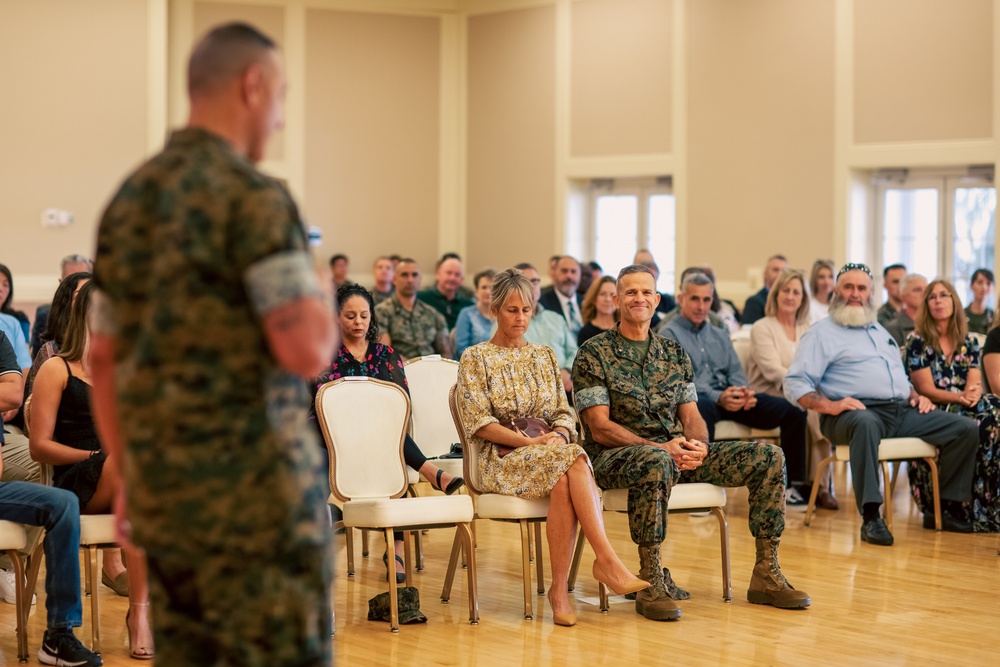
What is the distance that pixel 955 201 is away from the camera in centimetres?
1078

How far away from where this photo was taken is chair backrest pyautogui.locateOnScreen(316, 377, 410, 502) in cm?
459

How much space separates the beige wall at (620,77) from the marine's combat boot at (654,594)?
789 centimetres

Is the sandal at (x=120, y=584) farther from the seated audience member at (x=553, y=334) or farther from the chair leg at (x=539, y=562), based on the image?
the seated audience member at (x=553, y=334)

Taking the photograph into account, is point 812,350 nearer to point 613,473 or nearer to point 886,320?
point 613,473

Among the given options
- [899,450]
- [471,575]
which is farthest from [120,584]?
[899,450]

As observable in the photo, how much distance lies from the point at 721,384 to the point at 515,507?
2571mm

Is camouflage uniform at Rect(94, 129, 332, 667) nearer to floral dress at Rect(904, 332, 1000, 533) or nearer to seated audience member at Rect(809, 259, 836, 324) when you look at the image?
floral dress at Rect(904, 332, 1000, 533)

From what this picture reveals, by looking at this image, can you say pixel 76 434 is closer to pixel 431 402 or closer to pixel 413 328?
pixel 431 402

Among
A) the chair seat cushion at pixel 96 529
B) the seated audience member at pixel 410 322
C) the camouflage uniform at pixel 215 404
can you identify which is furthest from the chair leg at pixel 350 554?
the camouflage uniform at pixel 215 404

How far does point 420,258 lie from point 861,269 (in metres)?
7.41

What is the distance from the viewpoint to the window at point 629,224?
40.6 ft

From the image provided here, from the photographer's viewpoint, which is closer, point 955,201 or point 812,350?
point 812,350

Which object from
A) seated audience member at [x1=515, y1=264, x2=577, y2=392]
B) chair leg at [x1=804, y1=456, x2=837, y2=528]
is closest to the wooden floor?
chair leg at [x1=804, y1=456, x2=837, y2=528]

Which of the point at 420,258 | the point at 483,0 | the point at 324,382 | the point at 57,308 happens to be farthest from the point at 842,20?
the point at 57,308
